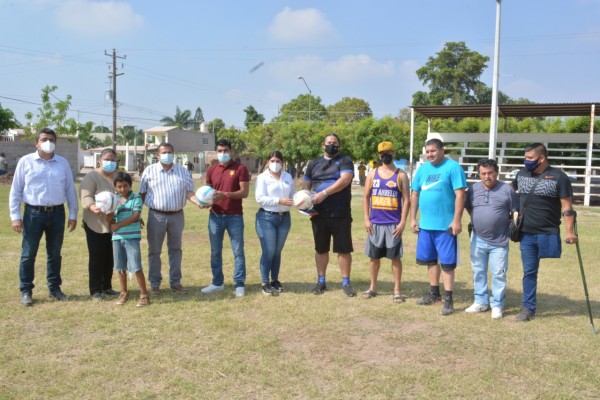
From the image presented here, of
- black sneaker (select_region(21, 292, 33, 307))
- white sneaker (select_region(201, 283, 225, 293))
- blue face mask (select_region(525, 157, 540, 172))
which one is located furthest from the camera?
white sneaker (select_region(201, 283, 225, 293))

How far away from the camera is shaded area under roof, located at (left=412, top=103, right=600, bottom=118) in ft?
70.3

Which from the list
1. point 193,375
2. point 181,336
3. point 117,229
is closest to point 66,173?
point 117,229

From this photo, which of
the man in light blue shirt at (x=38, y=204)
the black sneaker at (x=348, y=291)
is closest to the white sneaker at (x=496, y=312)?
the black sneaker at (x=348, y=291)

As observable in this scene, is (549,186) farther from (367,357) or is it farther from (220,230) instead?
(220,230)

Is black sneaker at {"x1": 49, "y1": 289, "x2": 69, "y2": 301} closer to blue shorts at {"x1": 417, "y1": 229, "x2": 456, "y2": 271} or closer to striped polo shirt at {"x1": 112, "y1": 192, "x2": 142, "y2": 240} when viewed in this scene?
striped polo shirt at {"x1": 112, "y1": 192, "x2": 142, "y2": 240}

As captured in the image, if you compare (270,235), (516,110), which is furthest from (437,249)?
(516,110)

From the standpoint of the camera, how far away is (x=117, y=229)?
6086 millimetres

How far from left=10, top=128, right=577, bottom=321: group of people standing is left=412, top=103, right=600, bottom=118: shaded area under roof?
17.2 m

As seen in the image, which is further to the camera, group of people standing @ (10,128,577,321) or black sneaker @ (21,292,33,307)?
black sneaker @ (21,292,33,307)

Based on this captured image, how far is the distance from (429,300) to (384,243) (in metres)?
0.84

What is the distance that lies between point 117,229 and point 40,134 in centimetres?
142

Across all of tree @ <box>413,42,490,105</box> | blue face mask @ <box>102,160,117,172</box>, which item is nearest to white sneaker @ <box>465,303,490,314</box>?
blue face mask @ <box>102,160,117,172</box>

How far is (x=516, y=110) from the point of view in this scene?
2328 centimetres

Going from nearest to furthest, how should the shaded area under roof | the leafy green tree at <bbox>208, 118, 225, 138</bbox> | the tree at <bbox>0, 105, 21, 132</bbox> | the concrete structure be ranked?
1. the shaded area under roof
2. the tree at <bbox>0, 105, 21, 132</bbox>
3. the concrete structure
4. the leafy green tree at <bbox>208, 118, 225, 138</bbox>
